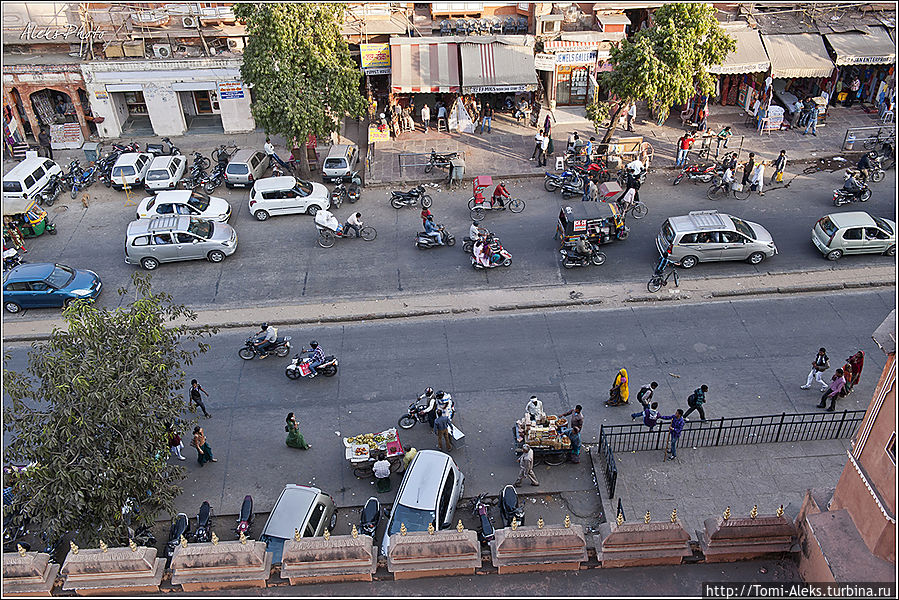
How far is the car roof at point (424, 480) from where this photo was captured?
50.2 ft

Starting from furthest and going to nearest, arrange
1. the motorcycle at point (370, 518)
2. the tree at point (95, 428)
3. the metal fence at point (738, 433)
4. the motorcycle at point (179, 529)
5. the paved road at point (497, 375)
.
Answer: the paved road at point (497, 375) < the metal fence at point (738, 433) < the motorcycle at point (179, 529) < the motorcycle at point (370, 518) < the tree at point (95, 428)

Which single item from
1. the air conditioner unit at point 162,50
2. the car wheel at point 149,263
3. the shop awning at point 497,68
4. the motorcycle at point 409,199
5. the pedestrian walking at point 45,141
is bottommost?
the car wheel at point 149,263

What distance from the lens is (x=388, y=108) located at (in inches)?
1346

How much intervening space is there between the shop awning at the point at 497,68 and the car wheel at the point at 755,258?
12.9 meters

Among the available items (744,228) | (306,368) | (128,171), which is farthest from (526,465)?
(128,171)

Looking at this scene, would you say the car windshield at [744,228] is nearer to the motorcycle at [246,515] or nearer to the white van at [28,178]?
the motorcycle at [246,515]

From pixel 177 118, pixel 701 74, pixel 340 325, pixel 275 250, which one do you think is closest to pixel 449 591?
pixel 340 325

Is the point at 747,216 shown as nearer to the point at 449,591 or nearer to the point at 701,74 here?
the point at 701,74

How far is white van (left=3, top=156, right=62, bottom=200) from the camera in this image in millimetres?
29141

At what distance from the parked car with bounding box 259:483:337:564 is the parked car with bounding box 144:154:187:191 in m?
18.4

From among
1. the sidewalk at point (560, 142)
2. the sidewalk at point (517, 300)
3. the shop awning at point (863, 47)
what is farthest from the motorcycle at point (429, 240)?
the shop awning at point (863, 47)

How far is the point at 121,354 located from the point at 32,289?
11.6 metres

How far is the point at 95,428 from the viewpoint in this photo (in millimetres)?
13258

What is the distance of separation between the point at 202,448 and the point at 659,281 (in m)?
14.3
